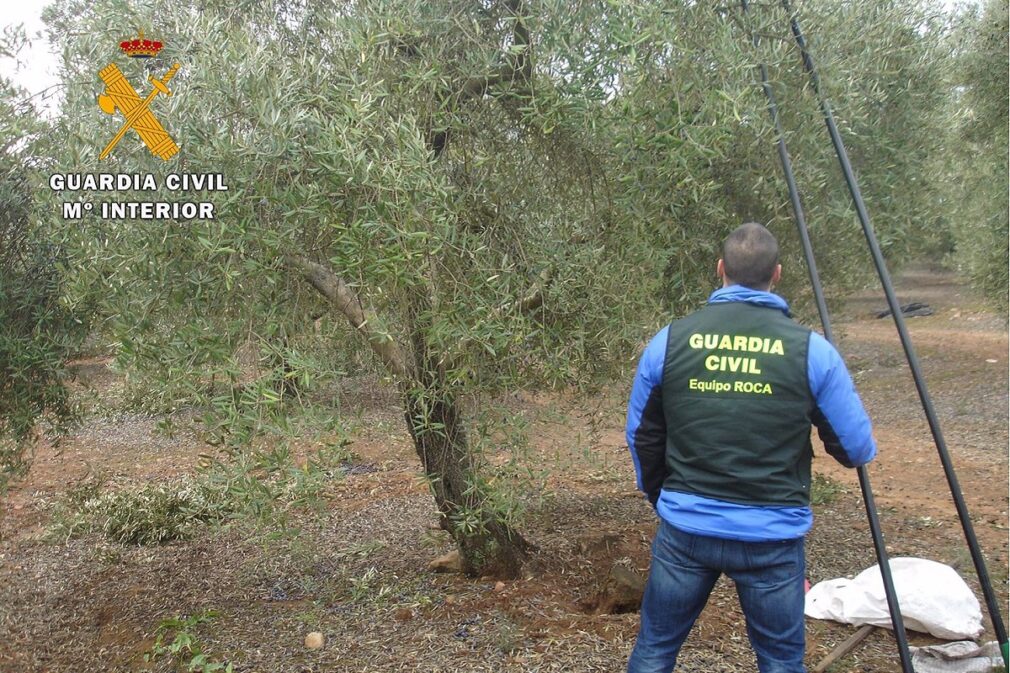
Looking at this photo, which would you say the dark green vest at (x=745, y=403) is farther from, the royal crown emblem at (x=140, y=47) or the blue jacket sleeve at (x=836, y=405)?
the royal crown emblem at (x=140, y=47)

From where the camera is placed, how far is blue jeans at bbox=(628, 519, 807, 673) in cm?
297

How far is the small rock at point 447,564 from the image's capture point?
227 inches

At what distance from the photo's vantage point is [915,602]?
462 centimetres

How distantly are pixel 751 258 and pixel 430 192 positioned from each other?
131 cm

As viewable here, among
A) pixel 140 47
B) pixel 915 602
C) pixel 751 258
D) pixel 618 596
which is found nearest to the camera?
pixel 751 258

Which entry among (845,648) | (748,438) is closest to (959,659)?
(845,648)

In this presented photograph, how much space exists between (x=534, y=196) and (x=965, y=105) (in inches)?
357

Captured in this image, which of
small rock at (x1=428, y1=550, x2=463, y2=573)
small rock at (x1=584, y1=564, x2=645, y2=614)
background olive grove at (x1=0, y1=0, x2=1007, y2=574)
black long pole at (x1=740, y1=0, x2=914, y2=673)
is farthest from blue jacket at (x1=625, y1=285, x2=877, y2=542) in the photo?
small rock at (x1=428, y1=550, x2=463, y2=573)

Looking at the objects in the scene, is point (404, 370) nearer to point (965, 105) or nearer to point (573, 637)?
point (573, 637)

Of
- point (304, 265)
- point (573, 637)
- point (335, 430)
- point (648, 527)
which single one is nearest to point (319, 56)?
point (304, 265)

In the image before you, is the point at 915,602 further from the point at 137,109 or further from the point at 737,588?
the point at 137,109

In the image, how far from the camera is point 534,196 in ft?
14.8

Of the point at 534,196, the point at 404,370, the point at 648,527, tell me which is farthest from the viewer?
the point at 648,527

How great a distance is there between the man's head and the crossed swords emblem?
2241 millimetres
